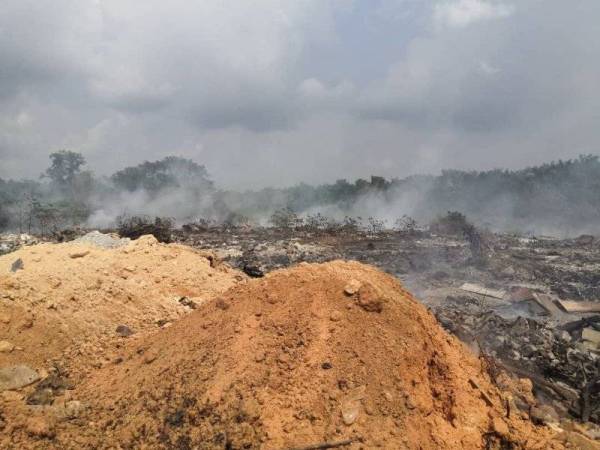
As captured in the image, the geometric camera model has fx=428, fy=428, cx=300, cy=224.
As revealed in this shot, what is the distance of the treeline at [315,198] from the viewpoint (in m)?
24.0

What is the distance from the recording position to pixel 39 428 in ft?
11.2

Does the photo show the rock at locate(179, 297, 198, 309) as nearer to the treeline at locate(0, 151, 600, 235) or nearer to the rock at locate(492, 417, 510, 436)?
the rock at locate(492, 417, 510, 436)

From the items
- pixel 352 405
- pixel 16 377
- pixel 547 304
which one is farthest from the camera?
pixel 547 304

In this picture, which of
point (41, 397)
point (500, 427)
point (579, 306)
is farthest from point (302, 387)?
point (579, 306)

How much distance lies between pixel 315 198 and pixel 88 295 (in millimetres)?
27758

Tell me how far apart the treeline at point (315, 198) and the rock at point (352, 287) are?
2069 centimetres

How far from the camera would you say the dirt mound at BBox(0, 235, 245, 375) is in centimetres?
467

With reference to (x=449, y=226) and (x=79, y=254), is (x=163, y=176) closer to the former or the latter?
(x=449, y=226)

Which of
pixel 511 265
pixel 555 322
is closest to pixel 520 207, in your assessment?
pixel 511 265

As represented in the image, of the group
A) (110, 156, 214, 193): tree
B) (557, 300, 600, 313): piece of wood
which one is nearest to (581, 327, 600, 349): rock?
(557, 300, 600, 313): piece of wood

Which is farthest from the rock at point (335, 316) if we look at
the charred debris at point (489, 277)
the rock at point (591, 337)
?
the rock at point (591, 337)

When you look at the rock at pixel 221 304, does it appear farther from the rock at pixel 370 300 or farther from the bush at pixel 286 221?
the bush at pixel 286 221

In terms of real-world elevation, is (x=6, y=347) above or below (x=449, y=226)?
below

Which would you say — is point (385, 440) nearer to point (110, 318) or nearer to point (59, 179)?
point (110, 318)
